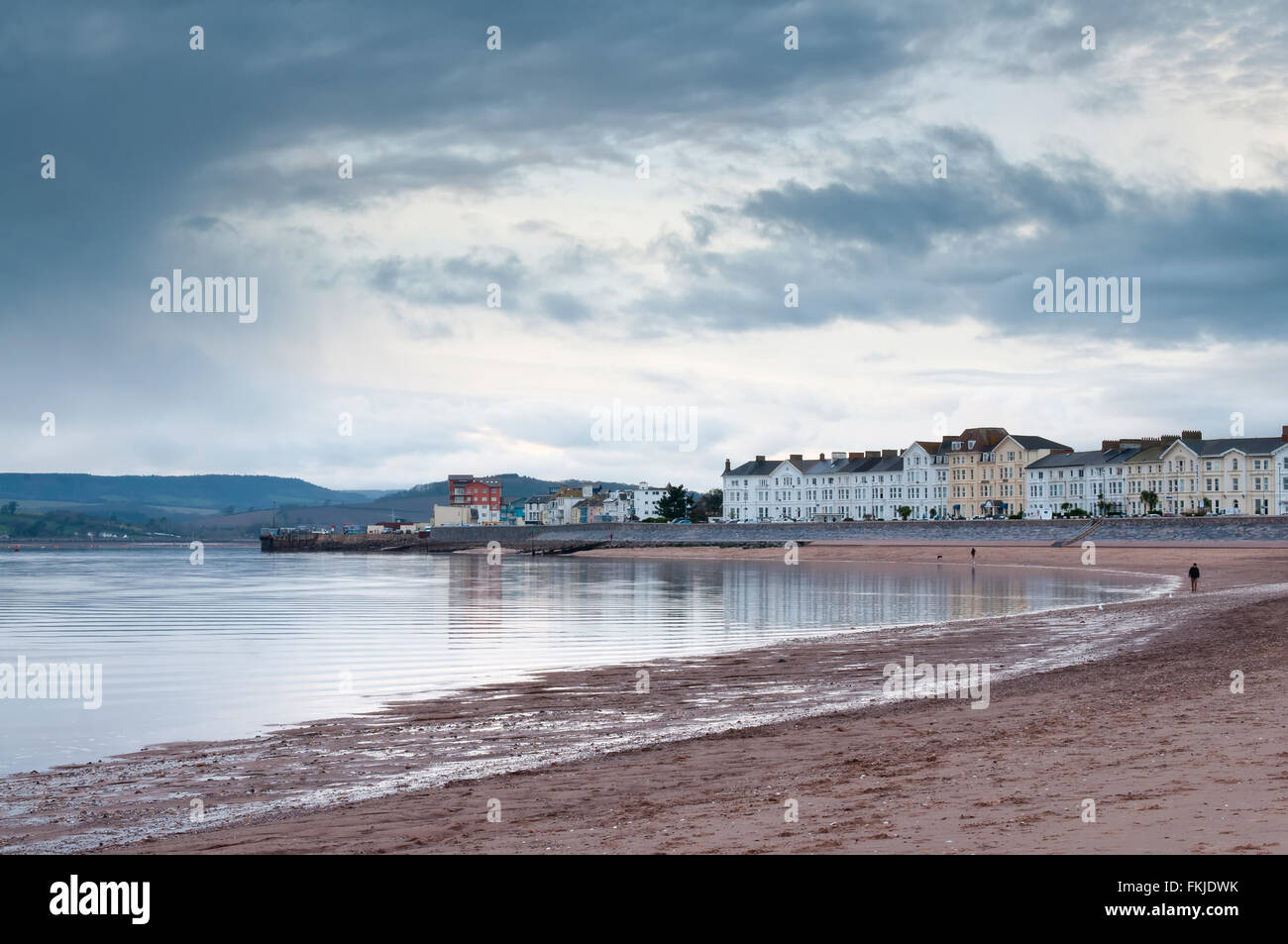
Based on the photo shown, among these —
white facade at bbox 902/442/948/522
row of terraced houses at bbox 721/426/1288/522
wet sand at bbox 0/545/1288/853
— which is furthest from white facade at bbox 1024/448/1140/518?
wet sand at bbox 0/545/1288/853

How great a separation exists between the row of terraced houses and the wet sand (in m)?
117

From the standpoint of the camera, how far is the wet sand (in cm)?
880

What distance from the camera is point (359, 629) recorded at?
35812mm

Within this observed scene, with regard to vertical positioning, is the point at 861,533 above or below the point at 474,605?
above

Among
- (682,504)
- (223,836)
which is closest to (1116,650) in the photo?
(223,836)

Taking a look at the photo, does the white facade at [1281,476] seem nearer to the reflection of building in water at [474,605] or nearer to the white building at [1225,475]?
the white building at [1225,475]

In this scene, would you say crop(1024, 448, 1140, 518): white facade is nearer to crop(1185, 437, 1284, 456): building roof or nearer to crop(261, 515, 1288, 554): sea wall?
crop(1185, 437, 1284, 456): building roof

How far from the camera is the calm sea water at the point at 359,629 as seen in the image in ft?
63.3

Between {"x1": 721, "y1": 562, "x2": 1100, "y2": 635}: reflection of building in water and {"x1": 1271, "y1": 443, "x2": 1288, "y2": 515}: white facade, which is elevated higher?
{"x1": 1271, "y1": 443, "x2": 1288, "y2": 515}: white facade

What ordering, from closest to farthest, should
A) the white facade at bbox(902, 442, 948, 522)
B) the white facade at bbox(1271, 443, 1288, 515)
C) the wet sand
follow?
the wet sand
the white facade at bbox(1271, 443, 1288, 515)
the white facade at bbox(902, 442, 948, 522)

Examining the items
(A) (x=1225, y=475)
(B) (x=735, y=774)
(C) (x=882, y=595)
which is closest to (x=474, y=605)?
(C) (x=882, y=595)

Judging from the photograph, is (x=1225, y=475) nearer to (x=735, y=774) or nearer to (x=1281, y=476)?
(x=1281, y=476)

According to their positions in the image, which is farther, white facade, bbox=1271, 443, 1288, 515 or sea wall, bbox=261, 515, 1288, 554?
white facade, bbox=1271, 443, 1288, 515

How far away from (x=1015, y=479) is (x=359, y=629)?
128096 mm
